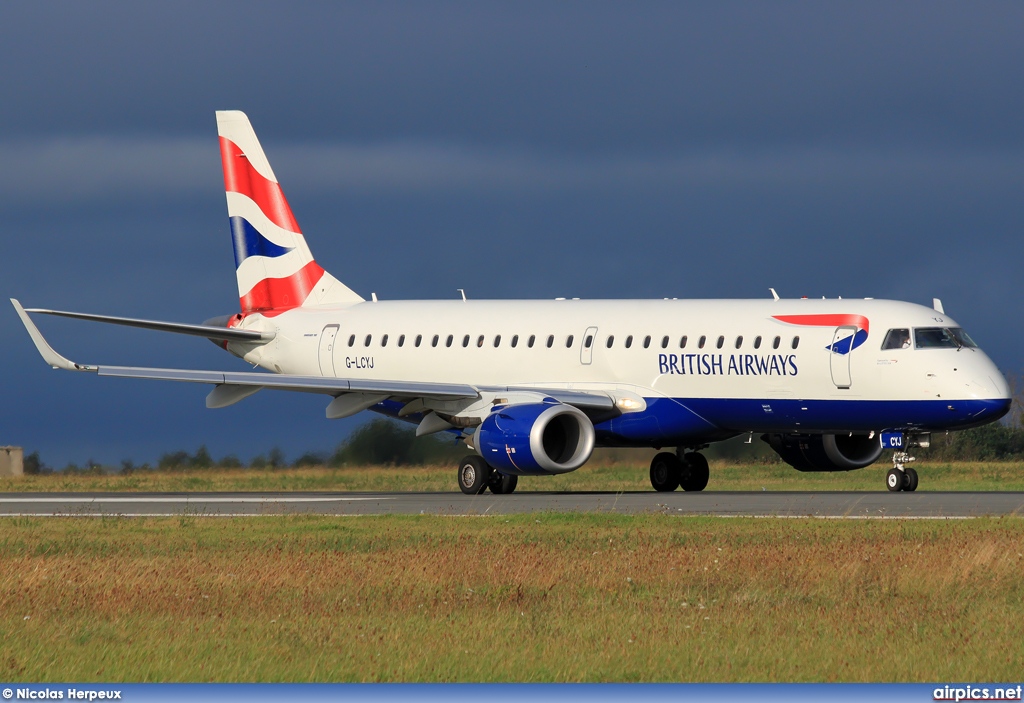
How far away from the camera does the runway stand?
23.4 m

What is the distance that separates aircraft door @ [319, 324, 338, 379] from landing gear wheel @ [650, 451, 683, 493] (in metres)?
7.72

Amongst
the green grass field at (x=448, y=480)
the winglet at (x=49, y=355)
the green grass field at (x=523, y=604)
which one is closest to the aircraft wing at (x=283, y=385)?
the winglet at (x=49, y=355)

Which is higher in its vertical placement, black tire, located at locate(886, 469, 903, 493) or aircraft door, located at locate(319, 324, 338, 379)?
aircraft door, located at locate(319, 324, 338, 379)

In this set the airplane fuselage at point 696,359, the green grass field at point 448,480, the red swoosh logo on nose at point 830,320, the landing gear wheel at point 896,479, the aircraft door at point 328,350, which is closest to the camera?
the airplane fuselage at point 696,359

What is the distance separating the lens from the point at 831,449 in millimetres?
31062

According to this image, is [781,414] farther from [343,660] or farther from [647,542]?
[343,660]

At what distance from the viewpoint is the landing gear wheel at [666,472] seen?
109 feet

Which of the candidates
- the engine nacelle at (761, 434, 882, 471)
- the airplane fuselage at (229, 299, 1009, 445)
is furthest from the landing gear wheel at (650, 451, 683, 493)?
the airplane fuselage at (229, 299, 1009, 445)

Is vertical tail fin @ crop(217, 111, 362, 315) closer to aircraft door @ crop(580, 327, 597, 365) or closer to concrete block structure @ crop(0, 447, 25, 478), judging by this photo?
aircraft door @ crop(580, 327, 597, 365)

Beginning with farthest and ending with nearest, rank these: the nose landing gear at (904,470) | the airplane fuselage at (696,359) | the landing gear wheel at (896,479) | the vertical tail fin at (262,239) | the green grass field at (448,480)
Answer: the vertical tail fin at (262,239) → the green grass field at (448,480) → the landing gear wheel at (896,479) → the nose landing gear at (904,470) → the airplane fuselage at (696,359)

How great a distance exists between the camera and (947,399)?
88.4ft

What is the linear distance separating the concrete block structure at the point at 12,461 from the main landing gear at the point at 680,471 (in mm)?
23498

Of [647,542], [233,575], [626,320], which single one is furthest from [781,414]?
[233,575]

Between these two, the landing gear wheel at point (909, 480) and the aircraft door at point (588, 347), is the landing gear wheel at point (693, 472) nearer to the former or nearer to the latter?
the aircraft door at point (588, 347)
